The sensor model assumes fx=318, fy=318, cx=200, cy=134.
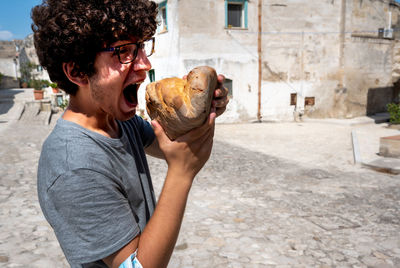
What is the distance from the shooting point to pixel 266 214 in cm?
428

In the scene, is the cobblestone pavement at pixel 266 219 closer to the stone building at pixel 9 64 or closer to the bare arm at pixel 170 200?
the bare arm at pixel 170 200

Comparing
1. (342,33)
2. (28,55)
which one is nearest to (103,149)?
(342,33)

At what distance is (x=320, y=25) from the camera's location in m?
14.0

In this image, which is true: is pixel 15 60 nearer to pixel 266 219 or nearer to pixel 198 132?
pixel 266 219

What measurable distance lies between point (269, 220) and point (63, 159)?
11.5 feet

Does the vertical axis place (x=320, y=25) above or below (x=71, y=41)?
above

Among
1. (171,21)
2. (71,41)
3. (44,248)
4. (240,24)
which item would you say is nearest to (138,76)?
(71,41)

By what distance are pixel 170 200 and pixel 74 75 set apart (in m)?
0.60

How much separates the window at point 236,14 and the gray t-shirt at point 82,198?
1241 centimetres

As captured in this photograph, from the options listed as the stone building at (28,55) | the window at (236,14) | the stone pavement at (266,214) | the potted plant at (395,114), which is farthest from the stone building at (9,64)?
the potted plant at (395,114)

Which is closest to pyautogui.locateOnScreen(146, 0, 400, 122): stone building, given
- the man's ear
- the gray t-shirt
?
the man's ear

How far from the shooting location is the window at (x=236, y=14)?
12.7 meters

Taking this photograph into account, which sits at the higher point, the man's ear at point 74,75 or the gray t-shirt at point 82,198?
the man's ear at point 74,75

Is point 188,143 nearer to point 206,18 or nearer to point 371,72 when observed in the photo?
point 206,18
